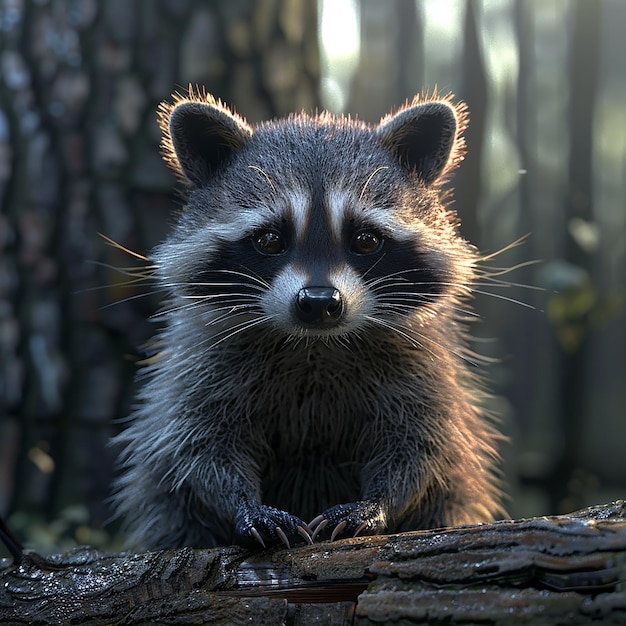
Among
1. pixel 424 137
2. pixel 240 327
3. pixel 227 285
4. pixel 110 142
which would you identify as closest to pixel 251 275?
pixel 227 285

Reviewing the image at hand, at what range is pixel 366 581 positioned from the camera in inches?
81.6

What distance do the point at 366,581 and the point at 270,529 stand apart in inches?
17.2

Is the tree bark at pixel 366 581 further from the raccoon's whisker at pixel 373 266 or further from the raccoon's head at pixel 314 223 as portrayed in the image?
the raccoon's whisker at pixel 373 266

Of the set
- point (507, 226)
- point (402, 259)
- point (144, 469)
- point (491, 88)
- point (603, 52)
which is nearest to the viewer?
point (402, 259)

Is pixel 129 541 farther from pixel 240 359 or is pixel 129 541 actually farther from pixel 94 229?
pixel 94 229

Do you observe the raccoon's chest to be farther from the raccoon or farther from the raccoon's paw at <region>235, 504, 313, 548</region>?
the raccoon's paw at <region>235, 504, 313, 548</region>

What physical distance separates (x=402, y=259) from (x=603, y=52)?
356 centimetres

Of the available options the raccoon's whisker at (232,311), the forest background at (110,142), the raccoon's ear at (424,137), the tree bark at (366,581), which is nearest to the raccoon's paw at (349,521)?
the tree bark at (366,581)

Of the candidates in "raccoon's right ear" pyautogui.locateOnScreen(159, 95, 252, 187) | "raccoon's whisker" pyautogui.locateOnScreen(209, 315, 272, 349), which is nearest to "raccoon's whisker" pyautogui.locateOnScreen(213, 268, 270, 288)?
"raccoon's whisker" pyautogui.locateOnScreen(209, 315, 272, 349)

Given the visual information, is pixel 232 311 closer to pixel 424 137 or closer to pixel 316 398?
pixel 316 398

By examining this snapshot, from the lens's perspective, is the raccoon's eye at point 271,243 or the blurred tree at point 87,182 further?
the blurred tree at point 87,182

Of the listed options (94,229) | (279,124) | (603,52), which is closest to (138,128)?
(94,229)

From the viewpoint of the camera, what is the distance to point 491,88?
4.43 m

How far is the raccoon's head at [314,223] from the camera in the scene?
8.95 feet
